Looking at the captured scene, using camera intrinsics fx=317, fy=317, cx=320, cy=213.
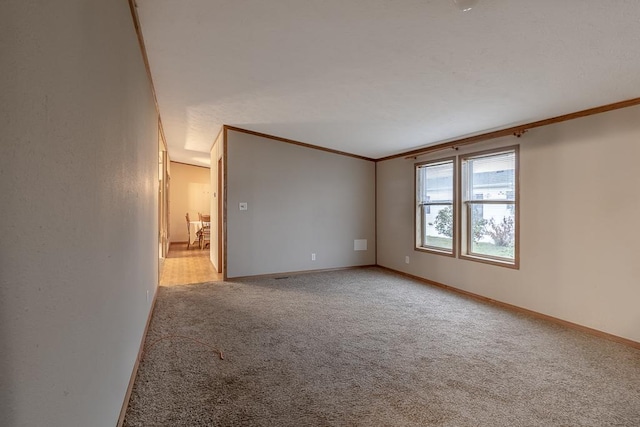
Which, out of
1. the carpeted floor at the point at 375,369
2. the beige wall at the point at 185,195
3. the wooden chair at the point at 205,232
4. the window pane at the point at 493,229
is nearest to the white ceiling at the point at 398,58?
the window pane at the point at 493,229

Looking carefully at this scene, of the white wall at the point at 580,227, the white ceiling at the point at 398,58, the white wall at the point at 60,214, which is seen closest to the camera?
the white wall at the point at 60,214

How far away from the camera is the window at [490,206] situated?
152 inches

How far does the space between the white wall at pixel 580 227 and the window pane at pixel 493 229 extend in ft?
0.63

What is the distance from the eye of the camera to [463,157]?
4.45 metres

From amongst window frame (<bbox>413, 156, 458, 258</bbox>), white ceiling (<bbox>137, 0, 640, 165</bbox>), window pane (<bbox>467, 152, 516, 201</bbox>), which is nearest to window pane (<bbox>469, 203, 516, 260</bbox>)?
window pane (<bbox>467, 152, 516, 201</bbox>)

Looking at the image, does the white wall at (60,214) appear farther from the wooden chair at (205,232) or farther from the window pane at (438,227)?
the wooden chair at (205,232)

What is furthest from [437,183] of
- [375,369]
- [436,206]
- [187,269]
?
[187,269]

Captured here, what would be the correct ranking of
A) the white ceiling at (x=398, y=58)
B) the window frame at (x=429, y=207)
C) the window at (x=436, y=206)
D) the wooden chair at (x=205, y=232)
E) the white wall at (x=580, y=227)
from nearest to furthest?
1. the white ceiling at (x=398, y=58)
2. the white wall at (x=580, y=227)
3. the window frame at (x=429, y=207)
4. the window at (x=436, y=206)
5. the wooden chair at (x=205, y=232)

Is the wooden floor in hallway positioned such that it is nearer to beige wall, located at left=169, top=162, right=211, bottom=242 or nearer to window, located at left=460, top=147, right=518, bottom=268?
beige wall, located at left=169, top=162, right=211, bottom=242

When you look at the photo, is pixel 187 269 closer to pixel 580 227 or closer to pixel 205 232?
pixel 205 232

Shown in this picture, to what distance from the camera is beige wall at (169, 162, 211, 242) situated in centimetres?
999

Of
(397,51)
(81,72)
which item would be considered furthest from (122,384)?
(397,51)

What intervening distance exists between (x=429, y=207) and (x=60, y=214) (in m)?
4.93

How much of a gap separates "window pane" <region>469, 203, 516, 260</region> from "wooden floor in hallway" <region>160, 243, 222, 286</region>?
3.96m
